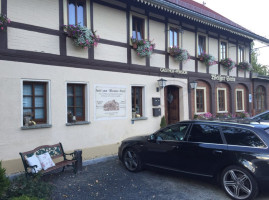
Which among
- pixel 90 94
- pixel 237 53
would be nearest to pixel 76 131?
pixel 90 94

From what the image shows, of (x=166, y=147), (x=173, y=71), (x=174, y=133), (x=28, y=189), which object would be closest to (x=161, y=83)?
(x=173, y=71)

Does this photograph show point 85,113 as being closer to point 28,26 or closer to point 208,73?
point 28,26

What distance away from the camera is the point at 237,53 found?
1598 cm

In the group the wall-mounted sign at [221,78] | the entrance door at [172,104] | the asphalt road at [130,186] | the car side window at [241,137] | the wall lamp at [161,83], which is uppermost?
the wall-mounted sign at [221,78]

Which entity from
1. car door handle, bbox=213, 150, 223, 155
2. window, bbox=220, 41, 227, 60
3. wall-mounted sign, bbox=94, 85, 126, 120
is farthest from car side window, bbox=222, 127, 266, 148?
window, bbox=220, 41, 227, 60

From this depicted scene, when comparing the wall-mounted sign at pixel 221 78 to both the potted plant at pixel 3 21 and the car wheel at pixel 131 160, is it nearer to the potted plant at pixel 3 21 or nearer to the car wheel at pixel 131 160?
the car wheel at pixel 131 160

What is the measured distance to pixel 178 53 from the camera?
37.3 ft

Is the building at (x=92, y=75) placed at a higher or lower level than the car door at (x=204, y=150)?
higher

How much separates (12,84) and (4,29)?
144 cm

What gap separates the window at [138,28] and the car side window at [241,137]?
6.25 m

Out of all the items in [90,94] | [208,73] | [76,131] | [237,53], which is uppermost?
[237,53]

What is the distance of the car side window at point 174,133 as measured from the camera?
235 inches

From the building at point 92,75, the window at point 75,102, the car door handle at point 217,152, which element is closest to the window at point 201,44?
the building at point 92,75

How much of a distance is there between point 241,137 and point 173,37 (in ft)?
25.6
